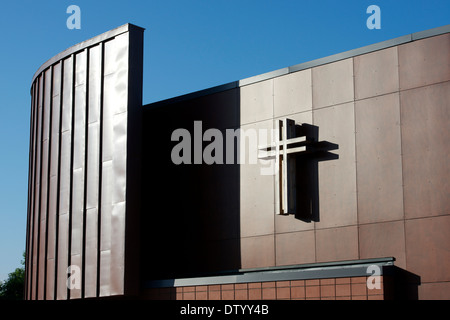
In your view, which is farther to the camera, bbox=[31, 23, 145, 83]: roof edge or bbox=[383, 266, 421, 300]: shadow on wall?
bbox=[31, 23, 145, 83]: roof edge

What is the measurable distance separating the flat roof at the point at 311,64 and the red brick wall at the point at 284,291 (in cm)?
569

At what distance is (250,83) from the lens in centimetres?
2000

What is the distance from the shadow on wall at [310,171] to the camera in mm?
18094

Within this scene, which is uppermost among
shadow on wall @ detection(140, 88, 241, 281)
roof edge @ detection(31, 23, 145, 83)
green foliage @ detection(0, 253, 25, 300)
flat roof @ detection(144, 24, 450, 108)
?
roof edge @ detection(31, 23, 145, 83)

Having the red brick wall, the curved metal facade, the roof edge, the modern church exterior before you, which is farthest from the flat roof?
the red brick wall

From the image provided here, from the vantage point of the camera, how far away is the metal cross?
18.0 meters

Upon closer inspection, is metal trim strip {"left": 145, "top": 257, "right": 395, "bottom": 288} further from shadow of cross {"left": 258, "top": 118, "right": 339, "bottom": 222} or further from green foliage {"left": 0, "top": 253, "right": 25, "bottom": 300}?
green foliage {"left": 0, "top": 253, "right": 25, "bottom": 300}

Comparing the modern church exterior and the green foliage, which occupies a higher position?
the modern church exterior

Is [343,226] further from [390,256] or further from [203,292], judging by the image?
[203,292]

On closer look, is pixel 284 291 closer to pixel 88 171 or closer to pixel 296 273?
pixel 296 273

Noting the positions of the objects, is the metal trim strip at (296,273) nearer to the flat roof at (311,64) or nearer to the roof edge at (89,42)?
the flat roof at (311,64)

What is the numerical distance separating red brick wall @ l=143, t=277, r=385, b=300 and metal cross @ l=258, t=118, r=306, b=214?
228 centimetres

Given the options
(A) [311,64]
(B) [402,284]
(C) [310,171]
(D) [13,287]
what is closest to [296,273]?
(B) [402,284]

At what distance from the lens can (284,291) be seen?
1617 cm
